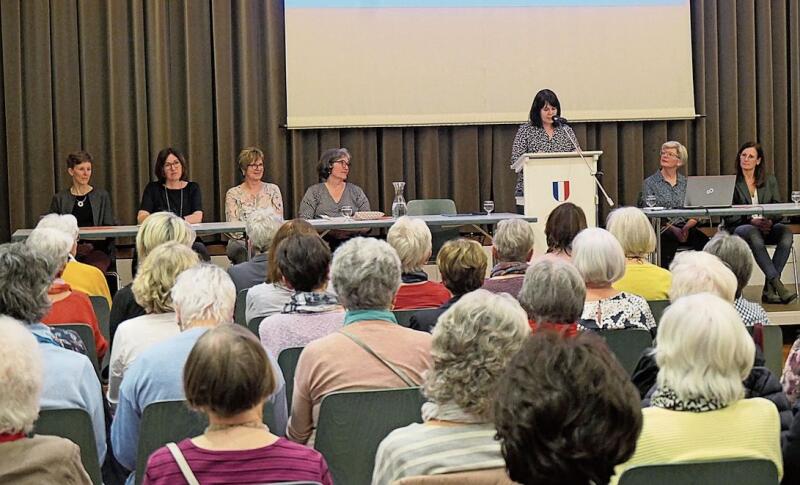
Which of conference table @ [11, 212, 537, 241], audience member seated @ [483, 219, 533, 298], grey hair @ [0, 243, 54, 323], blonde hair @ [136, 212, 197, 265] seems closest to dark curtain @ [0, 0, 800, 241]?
conference table @ [11, 212, 537, 241]

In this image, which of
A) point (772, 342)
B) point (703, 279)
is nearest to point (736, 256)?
point (772, 342)

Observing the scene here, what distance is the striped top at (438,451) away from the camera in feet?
6.02

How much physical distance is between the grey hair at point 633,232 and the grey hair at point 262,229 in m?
1.51

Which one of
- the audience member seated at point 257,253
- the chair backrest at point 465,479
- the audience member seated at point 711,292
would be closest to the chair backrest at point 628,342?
the audience member seated at point 711,292

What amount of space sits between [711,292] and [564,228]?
156 cm

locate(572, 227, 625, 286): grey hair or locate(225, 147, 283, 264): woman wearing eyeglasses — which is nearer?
locate(572, 227, 625, 286): grey hair

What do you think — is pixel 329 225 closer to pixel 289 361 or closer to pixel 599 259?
pixel 599 259

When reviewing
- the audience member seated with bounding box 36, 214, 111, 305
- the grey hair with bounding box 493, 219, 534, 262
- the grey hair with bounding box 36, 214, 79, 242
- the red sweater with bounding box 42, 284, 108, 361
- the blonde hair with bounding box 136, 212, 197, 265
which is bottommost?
the red sweater with bounding box 42, 284, 108, 361

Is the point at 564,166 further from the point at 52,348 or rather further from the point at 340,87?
the point at 52,348

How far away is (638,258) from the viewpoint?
4.22 metres

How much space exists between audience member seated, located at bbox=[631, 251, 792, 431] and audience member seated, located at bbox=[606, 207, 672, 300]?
29.6 inches

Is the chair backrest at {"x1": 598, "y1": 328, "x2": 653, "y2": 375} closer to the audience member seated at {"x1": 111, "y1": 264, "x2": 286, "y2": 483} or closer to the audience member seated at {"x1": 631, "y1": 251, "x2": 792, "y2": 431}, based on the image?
the audience member seated at {"x1": 631, "y1": 251, "x2": 792, "y2": 431}

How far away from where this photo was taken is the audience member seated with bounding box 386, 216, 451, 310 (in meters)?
3.97

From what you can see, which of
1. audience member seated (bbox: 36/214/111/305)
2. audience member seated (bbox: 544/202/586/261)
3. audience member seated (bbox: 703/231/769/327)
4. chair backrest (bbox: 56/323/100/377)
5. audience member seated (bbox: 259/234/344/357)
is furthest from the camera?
audience member seated (bbox: 544/202/586/261)
